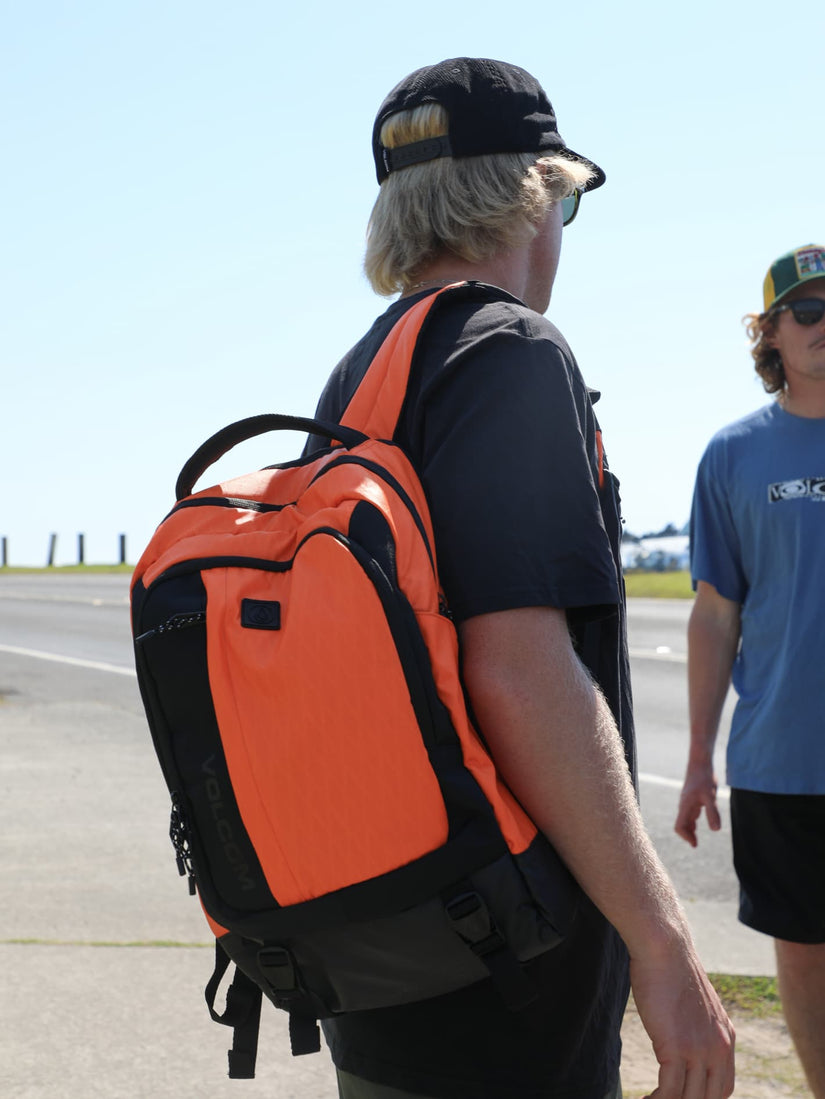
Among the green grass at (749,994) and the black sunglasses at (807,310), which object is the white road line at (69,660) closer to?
the green grass at (749,994)

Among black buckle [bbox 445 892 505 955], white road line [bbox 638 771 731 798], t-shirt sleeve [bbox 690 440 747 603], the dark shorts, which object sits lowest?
white road line [bbox 638 771 731 798]

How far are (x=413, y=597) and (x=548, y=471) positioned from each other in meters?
0.26

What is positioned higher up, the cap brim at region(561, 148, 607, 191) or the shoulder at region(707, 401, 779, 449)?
the cap brim at region(561, 148, 607, 191)

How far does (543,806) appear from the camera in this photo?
5.43ft

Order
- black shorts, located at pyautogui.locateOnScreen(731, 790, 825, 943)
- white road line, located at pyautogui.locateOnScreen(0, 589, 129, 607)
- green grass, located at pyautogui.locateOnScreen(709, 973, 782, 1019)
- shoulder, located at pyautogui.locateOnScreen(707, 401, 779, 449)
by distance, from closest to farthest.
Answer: black shorts, located at pyautogui.locateOnScreen(731, 790, 825, 943), shoulder, located at pyautogui.locateOnScreen(707, 401, 779, 449), green grass, located at pyautogui.locateOnScreen(709, 973, 782, 1019), white road line, located at pyautogui.locateOnScreen(0, 589, 129, 607)

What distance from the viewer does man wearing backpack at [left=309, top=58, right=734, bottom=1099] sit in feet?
5.40

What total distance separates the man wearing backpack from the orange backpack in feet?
0.16

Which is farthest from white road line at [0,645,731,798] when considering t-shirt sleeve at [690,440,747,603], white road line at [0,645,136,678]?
t-shirt sleeve at [690,440,747,603]

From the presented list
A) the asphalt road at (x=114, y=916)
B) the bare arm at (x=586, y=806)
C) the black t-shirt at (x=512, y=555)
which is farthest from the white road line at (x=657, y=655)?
the bare arm at (x=586, y=806)

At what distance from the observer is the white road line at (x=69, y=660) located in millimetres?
12305

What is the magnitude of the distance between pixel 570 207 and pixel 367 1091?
1.54m

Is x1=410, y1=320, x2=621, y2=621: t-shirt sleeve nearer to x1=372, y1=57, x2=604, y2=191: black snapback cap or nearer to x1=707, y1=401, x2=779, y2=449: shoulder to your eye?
x1=372, y1=57, x2=604, y2=191: black snapback cap

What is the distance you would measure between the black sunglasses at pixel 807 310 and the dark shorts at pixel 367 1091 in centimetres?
251

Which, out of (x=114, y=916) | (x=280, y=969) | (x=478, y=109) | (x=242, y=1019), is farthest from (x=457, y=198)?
(x=114, y=916)
